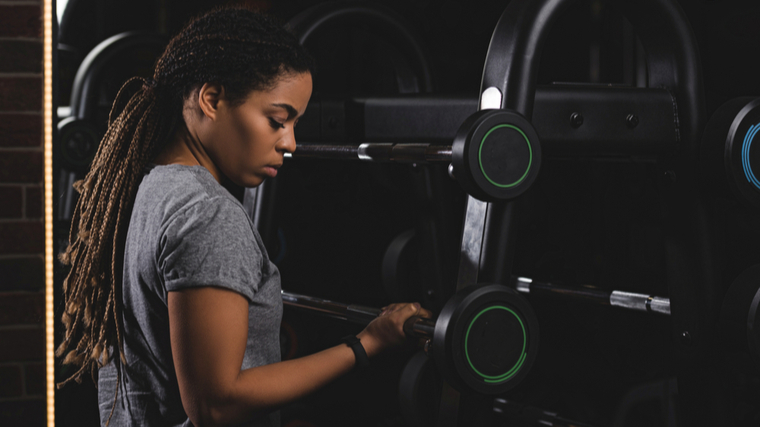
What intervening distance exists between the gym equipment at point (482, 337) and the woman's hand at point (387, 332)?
1 cm

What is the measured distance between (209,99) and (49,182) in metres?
0.71

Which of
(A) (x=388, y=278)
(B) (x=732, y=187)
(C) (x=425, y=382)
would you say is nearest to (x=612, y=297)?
(B) (x=732, y=187)

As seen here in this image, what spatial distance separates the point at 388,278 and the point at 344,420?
571 mm

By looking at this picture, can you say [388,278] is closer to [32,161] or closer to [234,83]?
[32,161]

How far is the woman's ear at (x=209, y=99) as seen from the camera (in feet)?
2.94

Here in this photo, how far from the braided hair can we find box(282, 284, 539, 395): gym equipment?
0.43 meters

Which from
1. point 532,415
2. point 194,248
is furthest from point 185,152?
point 532,415

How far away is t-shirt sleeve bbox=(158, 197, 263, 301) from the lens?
30.4 inches

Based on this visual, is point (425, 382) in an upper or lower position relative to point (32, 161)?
lower

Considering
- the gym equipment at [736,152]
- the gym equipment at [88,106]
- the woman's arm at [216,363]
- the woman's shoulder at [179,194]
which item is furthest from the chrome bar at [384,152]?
the gym equipment at [88,106]

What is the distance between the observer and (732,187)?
3.77ft

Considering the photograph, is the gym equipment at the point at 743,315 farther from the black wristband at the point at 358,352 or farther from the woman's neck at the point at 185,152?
the woman's neck at the point at 185,152

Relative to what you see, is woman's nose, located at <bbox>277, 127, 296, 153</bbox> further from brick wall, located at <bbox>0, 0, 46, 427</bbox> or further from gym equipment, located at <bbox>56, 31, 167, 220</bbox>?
gym equipment, located at <bbox>56, 31, 167, 220</bbox>

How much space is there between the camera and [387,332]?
1046mm
